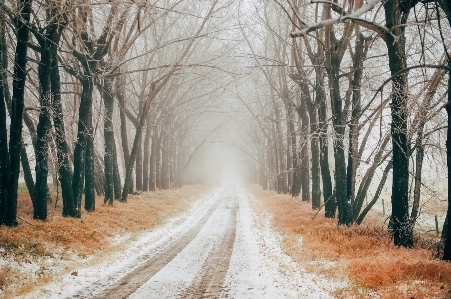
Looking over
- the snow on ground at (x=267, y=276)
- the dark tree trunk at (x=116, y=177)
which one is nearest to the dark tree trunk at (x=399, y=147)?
the snow on ground at (x=267, y=276)

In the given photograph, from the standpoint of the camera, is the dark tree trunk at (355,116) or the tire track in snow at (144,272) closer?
the tire track in snow at (144,272)

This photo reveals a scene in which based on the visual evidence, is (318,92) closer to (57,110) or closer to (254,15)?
(254,15)

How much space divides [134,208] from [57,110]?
7.74 m

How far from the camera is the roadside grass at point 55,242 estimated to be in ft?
26.7

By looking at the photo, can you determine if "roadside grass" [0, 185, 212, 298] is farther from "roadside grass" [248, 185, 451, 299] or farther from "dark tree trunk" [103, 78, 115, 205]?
"roadside grass" [248, 185, 451, 299]

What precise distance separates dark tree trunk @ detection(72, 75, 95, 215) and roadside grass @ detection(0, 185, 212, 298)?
3.63ft

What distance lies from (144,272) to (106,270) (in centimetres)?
102

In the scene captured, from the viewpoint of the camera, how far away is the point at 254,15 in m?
19.2

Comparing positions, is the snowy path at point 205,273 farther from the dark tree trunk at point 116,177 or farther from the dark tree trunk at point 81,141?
the dark tree trunk at point 116,177

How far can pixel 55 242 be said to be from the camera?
10625 millimetres

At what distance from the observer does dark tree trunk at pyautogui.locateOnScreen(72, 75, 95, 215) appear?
14.7 m

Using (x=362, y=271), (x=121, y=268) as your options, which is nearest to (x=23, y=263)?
(x=121, y=268)

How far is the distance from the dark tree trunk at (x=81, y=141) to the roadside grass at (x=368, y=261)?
328 inches

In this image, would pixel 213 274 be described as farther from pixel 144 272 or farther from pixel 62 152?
pixel 62 152
